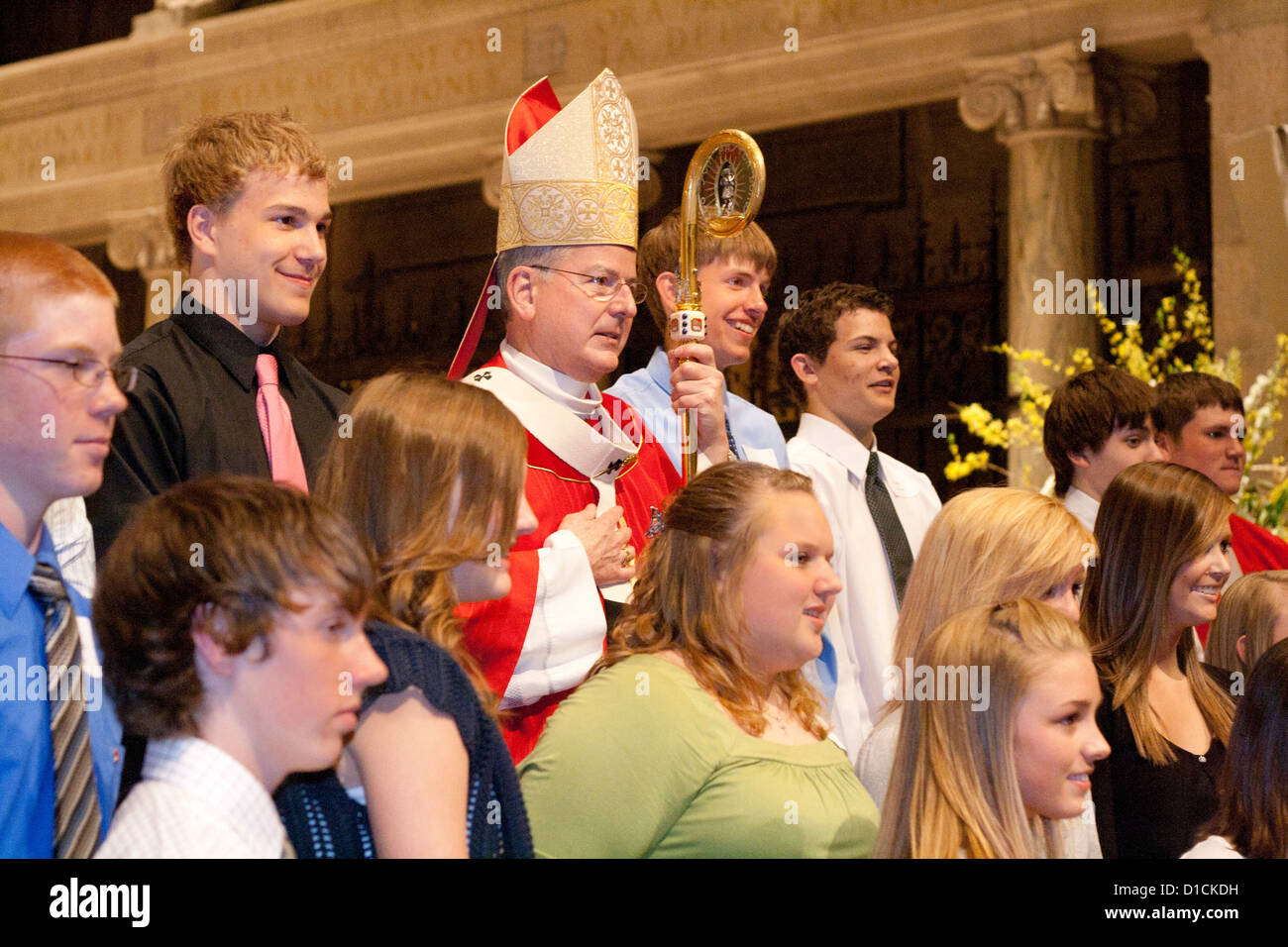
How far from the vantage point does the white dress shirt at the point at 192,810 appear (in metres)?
1.78

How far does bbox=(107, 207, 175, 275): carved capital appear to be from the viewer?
9.93m

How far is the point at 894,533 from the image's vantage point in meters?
4.24

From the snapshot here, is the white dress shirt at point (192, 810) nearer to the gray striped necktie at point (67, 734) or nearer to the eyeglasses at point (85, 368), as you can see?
the gray striped necktie at point (67, 734)

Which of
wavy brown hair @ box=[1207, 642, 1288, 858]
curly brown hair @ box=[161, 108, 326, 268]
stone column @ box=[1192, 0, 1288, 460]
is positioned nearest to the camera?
wavy brown hair @ box=[1207, 642, 1288, 858]

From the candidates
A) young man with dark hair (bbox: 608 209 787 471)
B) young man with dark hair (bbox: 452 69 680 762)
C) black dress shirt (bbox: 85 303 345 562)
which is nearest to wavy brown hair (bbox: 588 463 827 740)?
young man with dark hair (bbox: 452 69 680 762)

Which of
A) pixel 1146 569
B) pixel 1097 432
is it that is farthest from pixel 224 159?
pixel 1097 432

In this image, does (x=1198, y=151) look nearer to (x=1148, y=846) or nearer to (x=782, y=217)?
(x=782, y=217)

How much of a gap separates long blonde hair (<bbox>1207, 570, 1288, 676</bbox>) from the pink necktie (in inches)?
81.0

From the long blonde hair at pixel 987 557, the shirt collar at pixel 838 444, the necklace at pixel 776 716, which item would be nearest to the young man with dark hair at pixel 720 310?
the shirt collar at pixel 838 444

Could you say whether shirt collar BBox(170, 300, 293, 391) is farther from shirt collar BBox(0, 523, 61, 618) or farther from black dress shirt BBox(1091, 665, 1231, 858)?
black dress shirt BBox(1091, 665, 1231, 858)

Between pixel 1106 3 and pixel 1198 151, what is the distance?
1240 mm

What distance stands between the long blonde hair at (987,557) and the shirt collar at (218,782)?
1495 mm

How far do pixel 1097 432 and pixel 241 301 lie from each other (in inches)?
89.8

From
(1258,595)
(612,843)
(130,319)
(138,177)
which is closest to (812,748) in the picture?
(612,843)
